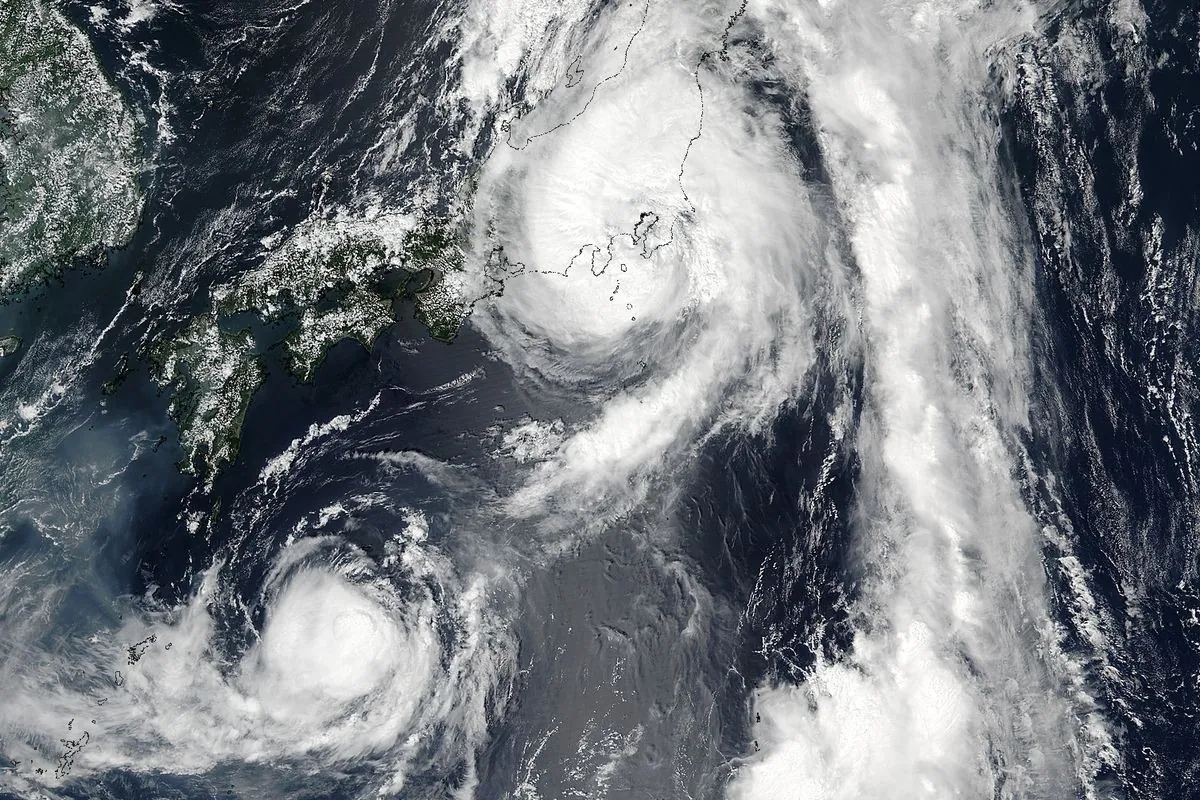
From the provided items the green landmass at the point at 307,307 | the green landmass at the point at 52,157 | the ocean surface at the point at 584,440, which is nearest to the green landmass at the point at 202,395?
the green landmass at the point at 307,307

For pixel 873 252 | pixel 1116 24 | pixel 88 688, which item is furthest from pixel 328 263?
pixel 1116 24

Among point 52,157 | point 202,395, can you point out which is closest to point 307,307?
point 202,395

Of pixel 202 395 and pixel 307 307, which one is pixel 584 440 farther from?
pixel 202 395

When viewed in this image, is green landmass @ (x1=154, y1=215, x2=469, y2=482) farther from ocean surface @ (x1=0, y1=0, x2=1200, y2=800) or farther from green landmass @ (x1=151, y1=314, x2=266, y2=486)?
ocean surface @ (x1=0, y1=0, x2=1200, y2=800)

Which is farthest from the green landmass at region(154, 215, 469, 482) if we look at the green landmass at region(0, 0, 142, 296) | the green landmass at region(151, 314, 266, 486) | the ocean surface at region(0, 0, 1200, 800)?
the green landmass at region(0, 0, 142, 296)

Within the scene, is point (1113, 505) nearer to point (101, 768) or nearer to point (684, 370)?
point (684, 370)

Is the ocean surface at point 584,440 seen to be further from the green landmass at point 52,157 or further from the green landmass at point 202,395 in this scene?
the green landmass at point 52,157

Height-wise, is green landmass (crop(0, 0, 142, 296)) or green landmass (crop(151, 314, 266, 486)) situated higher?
green landmass (crop(0, 0, 142, 296))

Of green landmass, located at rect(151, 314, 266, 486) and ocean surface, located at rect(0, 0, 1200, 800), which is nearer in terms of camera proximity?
ocean surface, located at rect(0, 0, 1200, 800)

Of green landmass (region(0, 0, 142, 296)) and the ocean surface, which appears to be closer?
the ocean surface
